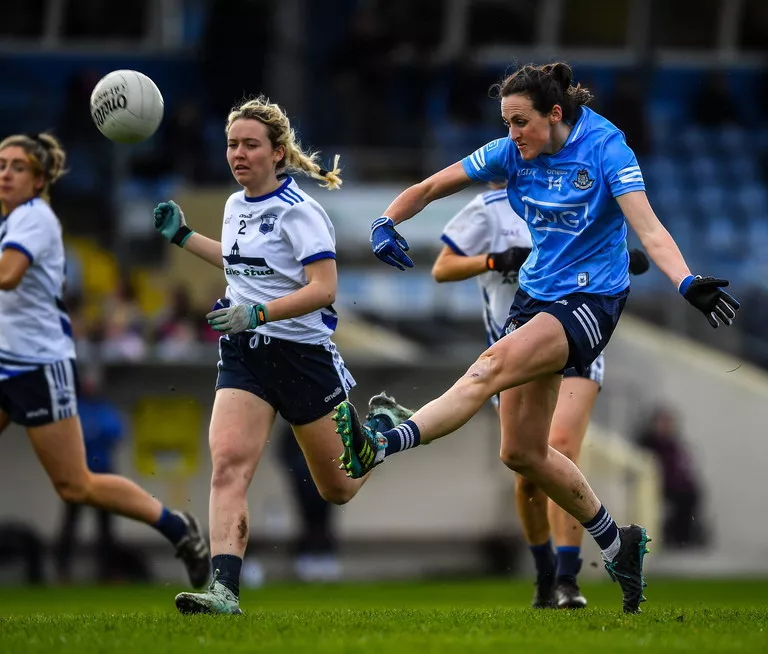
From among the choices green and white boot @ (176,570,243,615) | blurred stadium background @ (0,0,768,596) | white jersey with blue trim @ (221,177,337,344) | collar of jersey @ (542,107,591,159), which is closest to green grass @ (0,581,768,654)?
green and white boot @ (176,570,243,615)

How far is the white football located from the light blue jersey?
6.33 feet

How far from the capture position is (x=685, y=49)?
24.7 m

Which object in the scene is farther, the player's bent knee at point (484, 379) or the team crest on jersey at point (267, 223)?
the team crest on jersey at point (267, 223)

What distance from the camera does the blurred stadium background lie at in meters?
16.3

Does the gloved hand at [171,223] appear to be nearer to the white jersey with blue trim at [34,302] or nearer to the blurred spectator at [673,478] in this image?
the white jersey with blue trim at [34,302]

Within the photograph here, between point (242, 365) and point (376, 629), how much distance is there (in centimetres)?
156

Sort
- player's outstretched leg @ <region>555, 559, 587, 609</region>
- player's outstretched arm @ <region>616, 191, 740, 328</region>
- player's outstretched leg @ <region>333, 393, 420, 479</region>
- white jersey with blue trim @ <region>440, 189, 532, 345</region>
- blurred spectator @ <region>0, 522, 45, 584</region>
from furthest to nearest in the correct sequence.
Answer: blurred spectator @ <region>0, 522, 45, 584</region> → white jersey with blue trim @ <region>440, 189, 532, 345</region> → player's outstretched leg @ <region>555, 559, 587, 609</region> → player's outstretched arm @ <region>616, 191, 740, 328</region> → player's outstretched leg @ <region>333, 393, 420, 479</region>

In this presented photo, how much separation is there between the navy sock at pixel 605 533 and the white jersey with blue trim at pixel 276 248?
167cm

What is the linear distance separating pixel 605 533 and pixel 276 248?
218 cm

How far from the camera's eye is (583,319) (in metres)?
7.05

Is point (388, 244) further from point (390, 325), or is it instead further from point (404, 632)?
point (390, 325)

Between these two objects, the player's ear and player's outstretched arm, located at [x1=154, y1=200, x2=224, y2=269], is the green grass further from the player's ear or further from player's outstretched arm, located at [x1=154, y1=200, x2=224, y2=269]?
the player's ear

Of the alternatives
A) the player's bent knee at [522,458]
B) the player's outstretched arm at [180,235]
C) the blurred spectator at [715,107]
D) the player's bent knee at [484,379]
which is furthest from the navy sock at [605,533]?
the blurred spectator at [715,107]

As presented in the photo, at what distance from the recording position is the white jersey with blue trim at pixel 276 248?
7352 millimetres
